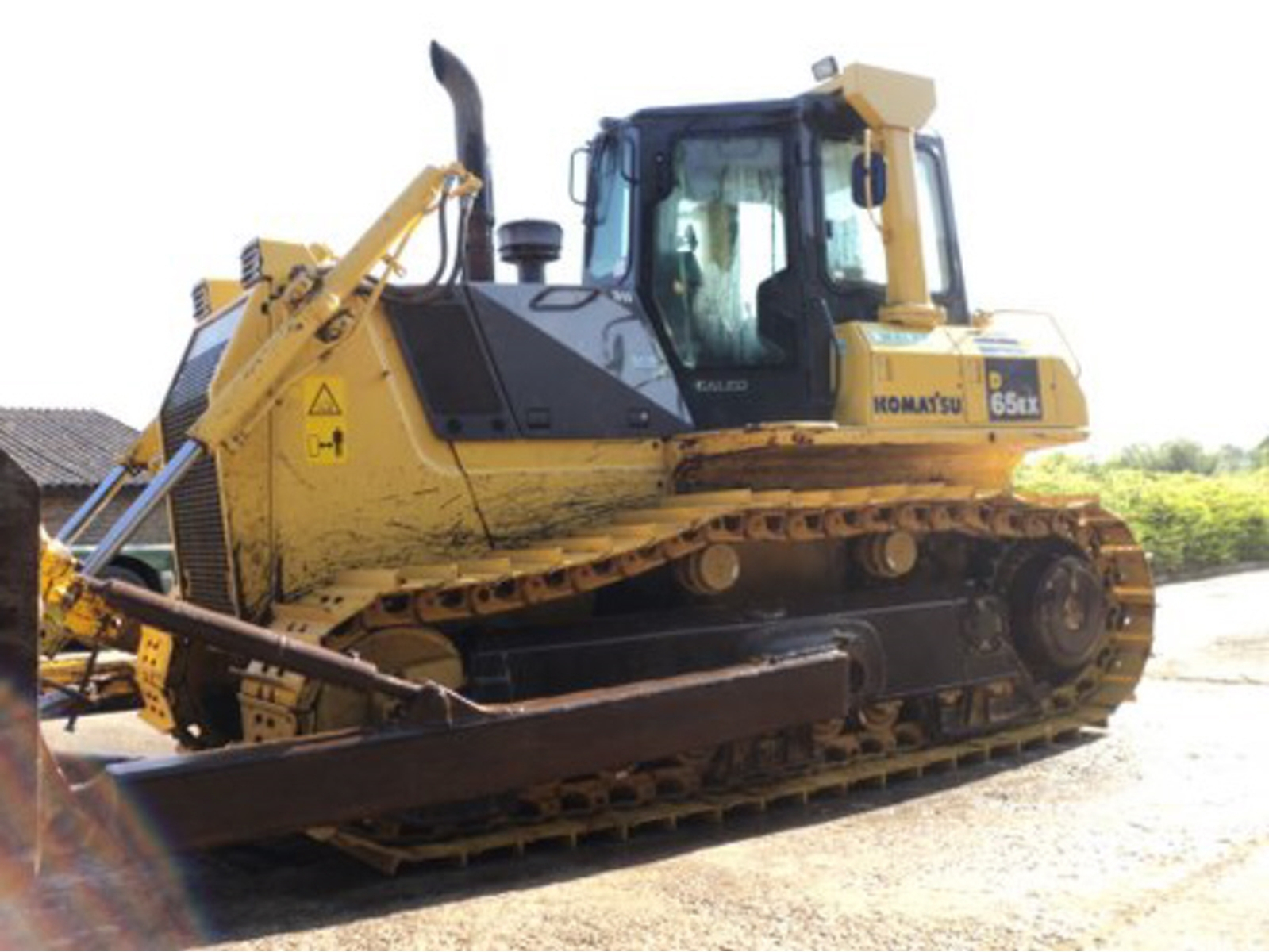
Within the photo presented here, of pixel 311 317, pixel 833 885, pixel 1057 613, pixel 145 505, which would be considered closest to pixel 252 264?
pixel 311 317

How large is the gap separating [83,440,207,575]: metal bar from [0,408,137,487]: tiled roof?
23337mm

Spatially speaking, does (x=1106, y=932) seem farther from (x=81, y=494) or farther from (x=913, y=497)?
(x=81, y=494)

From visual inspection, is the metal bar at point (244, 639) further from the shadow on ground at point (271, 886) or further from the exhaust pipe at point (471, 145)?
the exhaust pipe at point (471, 145)

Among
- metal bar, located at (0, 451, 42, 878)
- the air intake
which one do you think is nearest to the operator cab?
the air intake

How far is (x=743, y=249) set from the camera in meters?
6.58

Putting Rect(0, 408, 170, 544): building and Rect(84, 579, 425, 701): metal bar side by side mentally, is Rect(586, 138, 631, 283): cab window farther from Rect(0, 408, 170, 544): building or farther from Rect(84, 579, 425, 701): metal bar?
Rect(0, 408, 170, 544): building

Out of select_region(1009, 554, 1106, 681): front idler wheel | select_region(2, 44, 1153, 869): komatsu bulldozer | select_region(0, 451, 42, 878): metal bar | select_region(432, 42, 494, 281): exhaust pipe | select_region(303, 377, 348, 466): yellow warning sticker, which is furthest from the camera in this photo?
select_region(1009, 554, 1106, 681): front idler wheel

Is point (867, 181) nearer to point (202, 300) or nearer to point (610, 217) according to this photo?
point (610, 217)

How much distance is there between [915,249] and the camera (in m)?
6.73

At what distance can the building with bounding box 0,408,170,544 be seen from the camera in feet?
87.4

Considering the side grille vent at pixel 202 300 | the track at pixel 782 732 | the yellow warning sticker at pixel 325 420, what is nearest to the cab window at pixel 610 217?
the track at pixel 782 732

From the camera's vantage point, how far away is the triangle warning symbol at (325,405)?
5.35 m

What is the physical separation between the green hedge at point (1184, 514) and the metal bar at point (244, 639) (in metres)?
16.1

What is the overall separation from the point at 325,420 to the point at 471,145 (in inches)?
78.9
